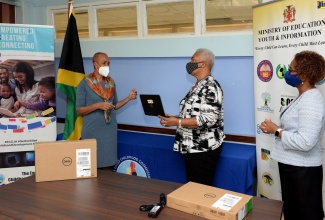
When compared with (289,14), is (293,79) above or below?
below

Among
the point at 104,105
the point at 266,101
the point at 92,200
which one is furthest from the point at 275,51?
the point at 92,200

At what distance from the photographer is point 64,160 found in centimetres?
190

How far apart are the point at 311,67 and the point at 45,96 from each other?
2.60 meters

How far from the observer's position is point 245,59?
3.09 meters

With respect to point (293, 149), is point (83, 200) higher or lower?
lower

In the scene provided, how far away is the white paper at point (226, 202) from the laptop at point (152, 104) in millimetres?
1013

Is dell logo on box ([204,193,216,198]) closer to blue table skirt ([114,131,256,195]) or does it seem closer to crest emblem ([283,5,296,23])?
blue table skirt ([114,131,256,195])

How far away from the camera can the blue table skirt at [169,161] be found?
2742 mm

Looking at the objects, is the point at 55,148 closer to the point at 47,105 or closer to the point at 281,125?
the point at 281,125

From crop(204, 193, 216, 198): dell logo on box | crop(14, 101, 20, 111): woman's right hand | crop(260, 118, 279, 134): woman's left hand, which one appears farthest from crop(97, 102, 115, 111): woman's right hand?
crop(204, 193, 216, 198): dell logo on box

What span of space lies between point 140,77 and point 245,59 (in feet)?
3.88

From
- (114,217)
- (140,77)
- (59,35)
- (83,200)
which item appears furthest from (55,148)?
(59,35)

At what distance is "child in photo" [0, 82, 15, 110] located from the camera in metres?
3.26

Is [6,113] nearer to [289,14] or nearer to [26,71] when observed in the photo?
[26,71]
